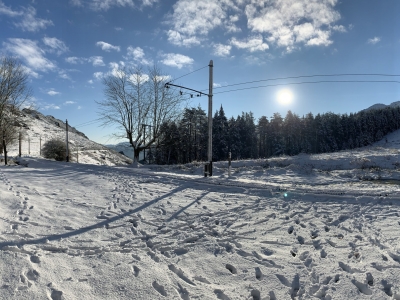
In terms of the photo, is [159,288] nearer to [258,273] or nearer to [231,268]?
[231,268]

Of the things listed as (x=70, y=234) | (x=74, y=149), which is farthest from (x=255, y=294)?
(x=74, y=149)

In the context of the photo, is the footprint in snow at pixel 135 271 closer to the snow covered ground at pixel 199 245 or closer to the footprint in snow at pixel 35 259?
the snow covered ground at pixel 199 245

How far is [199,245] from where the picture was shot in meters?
4.25

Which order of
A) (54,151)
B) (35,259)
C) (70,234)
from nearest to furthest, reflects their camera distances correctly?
1. (35,259)
2. (70,234)
3. (54,151)

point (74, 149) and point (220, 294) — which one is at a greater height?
point (74, 149)

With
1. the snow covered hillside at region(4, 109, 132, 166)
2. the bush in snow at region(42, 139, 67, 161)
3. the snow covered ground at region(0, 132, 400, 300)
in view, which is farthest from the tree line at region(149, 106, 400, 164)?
the snow covered ground at region(0, 132, 400, 300)

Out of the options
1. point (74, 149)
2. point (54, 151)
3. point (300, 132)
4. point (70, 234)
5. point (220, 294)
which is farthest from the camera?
point (300, 132)

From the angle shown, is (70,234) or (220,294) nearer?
(220,294)

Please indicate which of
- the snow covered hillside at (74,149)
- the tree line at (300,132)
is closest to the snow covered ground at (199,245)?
the snow covered hillside at (74,149)

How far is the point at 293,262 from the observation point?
369 cm

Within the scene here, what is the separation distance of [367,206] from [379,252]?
2.88 meters

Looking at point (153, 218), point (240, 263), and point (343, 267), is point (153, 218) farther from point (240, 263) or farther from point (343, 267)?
point (343, 267)

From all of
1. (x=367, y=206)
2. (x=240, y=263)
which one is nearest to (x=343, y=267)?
(x=240, y=263)

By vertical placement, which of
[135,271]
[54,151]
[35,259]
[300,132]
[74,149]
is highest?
[300,132]
